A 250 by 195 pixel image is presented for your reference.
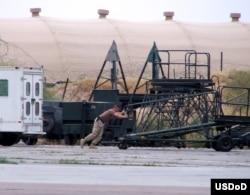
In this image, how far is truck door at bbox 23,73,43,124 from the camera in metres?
38.1

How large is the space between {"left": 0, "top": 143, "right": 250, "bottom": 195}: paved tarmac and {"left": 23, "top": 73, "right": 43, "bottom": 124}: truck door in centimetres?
435

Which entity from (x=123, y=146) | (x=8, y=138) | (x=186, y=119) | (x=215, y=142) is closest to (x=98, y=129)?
(x=123, y=146)

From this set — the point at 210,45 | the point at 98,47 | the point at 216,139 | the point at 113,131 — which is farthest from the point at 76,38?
the point at 216,139

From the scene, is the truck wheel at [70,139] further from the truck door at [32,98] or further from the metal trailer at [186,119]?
the metal trailer at [186,119]

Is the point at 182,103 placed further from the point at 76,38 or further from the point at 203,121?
the point at 76,38

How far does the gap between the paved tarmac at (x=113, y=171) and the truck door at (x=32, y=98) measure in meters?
4.35

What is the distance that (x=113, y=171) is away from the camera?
24344 millimetres

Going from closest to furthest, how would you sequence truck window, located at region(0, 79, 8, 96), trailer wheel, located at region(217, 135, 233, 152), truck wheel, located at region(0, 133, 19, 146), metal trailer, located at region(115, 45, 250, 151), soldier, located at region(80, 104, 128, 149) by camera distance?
trailer wheel, located at region(217, 135, 233, 152)
metal trailer, located at region(115, 45, 250, 151)
soldier, located at region(80, 104, 128, 149)
truck window, located at region(0, 79, 8, 96)
truck wheel, located at region(0, 133, 19, 146)

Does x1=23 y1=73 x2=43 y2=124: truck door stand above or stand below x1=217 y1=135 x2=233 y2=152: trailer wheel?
above

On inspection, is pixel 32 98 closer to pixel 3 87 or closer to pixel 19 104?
pixel 19 104

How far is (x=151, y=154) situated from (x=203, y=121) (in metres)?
4.19

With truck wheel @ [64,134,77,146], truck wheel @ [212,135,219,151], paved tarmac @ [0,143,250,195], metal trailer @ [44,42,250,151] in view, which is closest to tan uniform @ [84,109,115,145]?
metal trailer @ [44,42,250,151]

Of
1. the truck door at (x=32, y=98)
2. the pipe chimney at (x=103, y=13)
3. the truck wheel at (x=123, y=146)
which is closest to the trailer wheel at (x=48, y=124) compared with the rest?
the truck door at (x=32, y=98)

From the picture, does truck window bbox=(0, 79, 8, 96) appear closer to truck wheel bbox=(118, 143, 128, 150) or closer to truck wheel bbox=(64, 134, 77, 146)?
truck wheel bbox=(64, 134, 77, 146)
